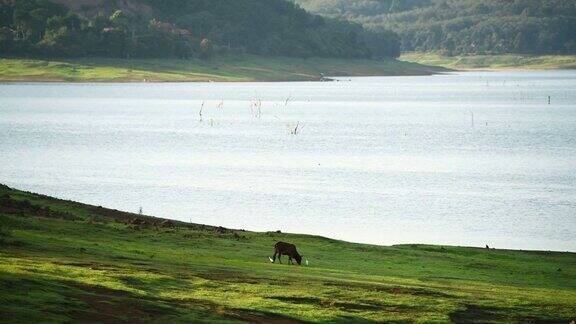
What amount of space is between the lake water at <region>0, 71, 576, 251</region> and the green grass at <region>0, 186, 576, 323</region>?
8980 mm

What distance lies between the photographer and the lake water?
158 ft

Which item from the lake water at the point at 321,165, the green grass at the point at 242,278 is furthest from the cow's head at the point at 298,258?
the lake water at the point at 321,165

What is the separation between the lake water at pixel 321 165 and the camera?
48094 mm

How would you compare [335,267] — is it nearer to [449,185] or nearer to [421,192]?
[421,192]

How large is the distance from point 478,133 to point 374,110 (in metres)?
37.1

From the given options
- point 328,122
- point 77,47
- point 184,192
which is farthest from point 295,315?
point 77,47

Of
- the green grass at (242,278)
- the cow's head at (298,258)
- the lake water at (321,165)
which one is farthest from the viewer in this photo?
the lake water at (321,165)

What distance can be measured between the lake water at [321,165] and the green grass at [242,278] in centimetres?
898

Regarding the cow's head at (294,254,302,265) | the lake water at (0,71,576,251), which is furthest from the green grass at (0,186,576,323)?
the lake water at (0,71,576,251)

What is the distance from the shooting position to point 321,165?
74.2 metres

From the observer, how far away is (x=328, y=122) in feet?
392

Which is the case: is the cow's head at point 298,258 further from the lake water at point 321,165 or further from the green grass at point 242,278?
the lake water at point 321,165

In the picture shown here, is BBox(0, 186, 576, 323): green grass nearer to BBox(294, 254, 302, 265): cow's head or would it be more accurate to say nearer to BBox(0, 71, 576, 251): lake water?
BBox(294, 254, 302, 265): cow's head

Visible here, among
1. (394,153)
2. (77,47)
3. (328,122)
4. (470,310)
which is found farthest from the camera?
(77,47)
